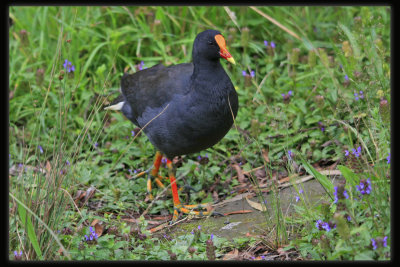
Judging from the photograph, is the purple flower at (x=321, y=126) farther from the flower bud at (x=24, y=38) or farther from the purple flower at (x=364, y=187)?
the flower bud at (x=24, y=38)

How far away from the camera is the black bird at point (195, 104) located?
427cm

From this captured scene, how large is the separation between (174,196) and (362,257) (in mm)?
2024

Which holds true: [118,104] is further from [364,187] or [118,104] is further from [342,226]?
[342,226]

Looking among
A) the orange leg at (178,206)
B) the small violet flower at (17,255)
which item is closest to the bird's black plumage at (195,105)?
the orange leg at (178,206)

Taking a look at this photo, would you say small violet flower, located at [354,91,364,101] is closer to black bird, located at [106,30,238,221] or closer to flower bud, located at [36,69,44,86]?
black bird, located at [106,30,238,221]

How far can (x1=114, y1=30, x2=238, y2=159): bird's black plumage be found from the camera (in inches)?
168

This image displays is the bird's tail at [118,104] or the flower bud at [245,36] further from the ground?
the flower bud at [245,36]

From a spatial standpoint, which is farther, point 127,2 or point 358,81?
point 127,2

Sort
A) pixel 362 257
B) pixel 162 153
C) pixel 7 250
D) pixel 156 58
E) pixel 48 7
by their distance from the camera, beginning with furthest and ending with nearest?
pixel 48 7
pixel 156 58
pixel 162 153
pixel 7 250
pixel 362 257

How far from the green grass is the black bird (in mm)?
275

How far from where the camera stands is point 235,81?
19.2 feet

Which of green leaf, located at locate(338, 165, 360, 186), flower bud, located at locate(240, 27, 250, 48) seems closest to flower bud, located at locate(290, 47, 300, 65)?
flower bud, located at locate(240, 27, 250, 48)

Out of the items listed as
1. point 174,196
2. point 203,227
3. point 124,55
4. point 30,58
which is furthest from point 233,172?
point 30,58

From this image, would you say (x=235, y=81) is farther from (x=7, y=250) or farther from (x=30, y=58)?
(x=7, y=250)
